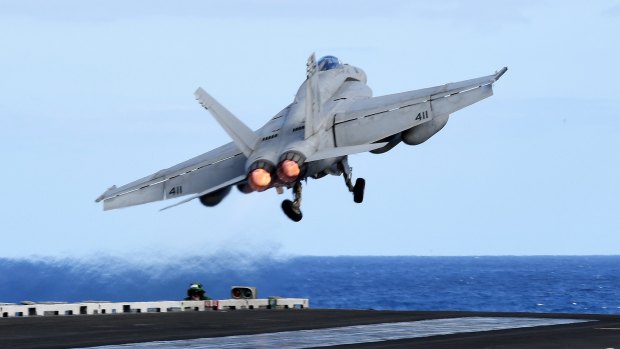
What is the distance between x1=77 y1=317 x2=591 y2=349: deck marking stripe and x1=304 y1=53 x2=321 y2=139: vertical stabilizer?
295 inches

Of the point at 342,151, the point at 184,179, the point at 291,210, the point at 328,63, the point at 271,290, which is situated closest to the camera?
the point at 342,151

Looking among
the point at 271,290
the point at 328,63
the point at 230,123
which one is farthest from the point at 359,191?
→ the point at 271,290

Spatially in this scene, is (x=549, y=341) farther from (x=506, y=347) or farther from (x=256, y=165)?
(x=256, y=165)

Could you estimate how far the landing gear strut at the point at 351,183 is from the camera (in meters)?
40.7

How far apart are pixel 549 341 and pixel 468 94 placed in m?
11.9

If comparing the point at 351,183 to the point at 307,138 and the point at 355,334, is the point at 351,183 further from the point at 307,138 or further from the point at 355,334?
the point at 355,334

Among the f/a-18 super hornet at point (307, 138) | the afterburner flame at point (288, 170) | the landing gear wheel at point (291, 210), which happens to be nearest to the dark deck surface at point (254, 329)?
the landing gear wheel at point (291, 210)

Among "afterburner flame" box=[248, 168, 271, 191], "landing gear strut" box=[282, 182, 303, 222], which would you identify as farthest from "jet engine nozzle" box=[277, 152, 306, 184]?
"landing gear strut" box=[282, 182, 303, 222]

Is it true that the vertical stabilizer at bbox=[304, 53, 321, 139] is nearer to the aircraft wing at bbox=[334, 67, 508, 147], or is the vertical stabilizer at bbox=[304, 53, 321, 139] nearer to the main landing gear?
the aircraft wing at bbox=[334, 67, 508, 147]

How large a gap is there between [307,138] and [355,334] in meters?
7.98

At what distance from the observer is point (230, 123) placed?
39.0 meters

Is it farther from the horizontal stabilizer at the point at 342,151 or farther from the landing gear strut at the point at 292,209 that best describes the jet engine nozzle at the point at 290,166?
the landing gear strut at the point at 292,209

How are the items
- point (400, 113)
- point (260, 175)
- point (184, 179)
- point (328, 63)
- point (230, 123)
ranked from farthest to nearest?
1. point (328, 63)
2. point (184, 179)
3. point (400, 113)
4. point (230, 123)
5. point (260, 175)

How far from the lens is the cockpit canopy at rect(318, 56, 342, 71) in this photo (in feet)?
156
